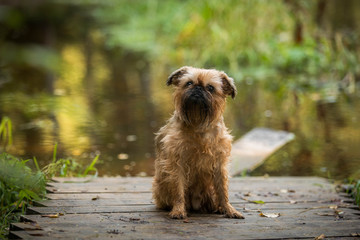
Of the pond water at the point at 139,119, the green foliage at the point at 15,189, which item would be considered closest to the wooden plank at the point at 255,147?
the pond water at the point at 139,119

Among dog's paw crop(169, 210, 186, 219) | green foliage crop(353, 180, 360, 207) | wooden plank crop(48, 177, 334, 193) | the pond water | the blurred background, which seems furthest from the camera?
the blurred background

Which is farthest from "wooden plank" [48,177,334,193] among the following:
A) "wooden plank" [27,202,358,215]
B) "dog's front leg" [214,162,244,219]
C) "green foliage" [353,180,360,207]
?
"dog's front leg" [214,162,244,219]

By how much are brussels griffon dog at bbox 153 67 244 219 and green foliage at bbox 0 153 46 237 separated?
0.94 meters

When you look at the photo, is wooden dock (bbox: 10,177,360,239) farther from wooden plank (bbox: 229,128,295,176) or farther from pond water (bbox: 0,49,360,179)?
pond water (bbox: 0,49,360,179)

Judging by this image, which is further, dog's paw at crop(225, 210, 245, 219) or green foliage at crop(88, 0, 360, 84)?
green foliage at crop(88, 0, 360, 84)

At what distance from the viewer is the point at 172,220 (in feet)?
13.2

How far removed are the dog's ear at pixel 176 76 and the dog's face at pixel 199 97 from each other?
0.04m

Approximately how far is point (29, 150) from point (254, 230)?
4628 millimetres

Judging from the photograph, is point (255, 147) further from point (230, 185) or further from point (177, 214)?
point (177, 214)

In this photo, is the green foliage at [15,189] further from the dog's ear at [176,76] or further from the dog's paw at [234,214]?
the dog's paw at [234,214]

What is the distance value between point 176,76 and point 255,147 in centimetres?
400

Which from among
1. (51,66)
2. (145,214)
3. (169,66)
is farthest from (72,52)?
(51,66)

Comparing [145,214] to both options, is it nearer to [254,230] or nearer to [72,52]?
[254,230]

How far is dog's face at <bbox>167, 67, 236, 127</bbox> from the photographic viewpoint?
13.4ft
